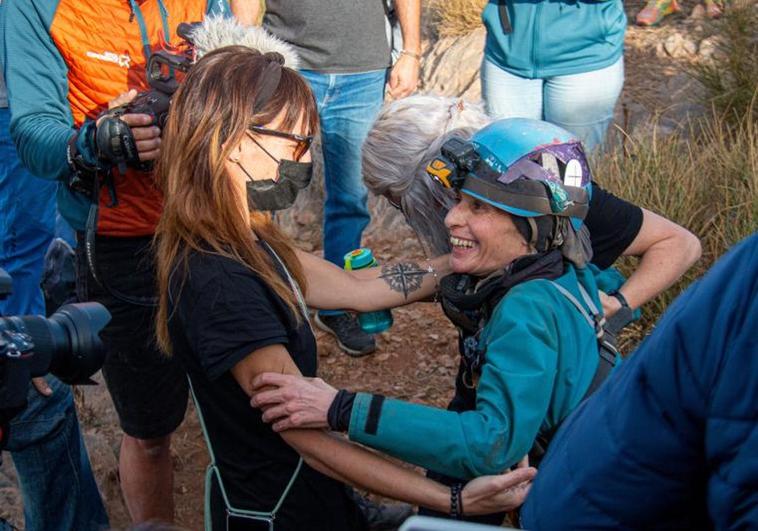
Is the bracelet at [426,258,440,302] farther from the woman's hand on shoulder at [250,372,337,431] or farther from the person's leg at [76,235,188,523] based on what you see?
the person's leg at [76,235,188,523]

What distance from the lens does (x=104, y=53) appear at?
9.61 feet

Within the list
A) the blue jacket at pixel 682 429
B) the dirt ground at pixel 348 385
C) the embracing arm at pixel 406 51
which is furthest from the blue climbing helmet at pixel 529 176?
the embracing arm at pixel 406 51

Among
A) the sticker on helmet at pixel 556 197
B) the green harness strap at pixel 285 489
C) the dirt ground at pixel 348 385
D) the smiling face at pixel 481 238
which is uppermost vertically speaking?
the sticker on helmet at pixel 556 197

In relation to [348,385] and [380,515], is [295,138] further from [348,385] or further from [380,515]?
[348,385]

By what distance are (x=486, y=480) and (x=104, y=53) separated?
1829mm

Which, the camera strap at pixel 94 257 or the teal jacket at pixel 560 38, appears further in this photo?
the teal jacket at pixel 560 38

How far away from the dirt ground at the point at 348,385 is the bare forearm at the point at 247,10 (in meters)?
1.79

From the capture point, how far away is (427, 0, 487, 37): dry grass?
8336 mm

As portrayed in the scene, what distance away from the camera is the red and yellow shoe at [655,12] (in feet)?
27.1

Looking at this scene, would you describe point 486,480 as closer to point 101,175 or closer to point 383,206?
point 101,175

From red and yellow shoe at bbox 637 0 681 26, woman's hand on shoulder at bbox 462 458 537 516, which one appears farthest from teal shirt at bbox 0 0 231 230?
red and yellow shoe at bbox 637 0 681 26

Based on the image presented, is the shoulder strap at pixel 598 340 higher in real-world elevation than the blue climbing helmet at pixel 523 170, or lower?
lower

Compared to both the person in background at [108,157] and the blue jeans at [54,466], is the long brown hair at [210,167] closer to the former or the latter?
the person in background at [108,157]

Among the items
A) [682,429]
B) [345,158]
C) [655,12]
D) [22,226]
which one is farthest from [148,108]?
[655,12]
